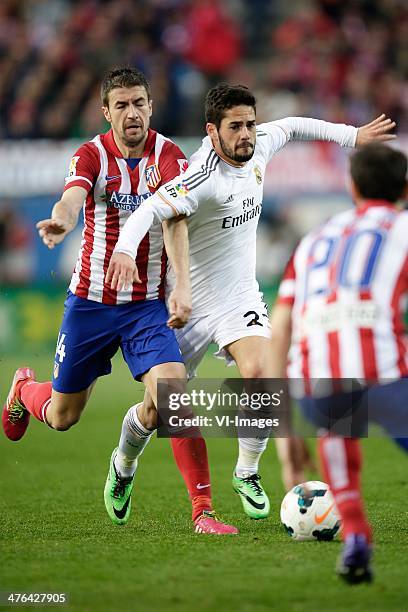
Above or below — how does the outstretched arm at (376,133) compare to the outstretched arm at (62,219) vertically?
above

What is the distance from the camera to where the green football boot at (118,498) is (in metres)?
6.66

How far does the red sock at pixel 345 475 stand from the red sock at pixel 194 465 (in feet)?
6.69

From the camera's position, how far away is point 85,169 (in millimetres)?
6586

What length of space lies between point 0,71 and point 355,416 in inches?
612

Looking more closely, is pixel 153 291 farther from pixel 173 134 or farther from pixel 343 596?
pixel 173 134

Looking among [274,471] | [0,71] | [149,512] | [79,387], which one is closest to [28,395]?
[79,387]

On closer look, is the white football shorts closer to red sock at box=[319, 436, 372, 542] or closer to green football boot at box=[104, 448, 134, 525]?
green football boot at box=[104, 448, 134, 525]

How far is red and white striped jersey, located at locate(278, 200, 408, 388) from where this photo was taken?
450 cm

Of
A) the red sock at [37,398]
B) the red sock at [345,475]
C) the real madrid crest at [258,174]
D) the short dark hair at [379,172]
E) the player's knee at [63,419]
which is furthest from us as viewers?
the red sock at [37,398]

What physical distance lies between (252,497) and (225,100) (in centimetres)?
248

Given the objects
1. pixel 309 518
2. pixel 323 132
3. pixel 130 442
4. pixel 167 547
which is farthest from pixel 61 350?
pixel 323 132

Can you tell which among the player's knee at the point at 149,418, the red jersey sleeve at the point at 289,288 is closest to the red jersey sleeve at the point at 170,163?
the player's knee at the point at 149,418

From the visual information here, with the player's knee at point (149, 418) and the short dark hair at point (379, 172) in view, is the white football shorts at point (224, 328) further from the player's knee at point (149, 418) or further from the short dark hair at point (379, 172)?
the short dark hair at point (379, 172)

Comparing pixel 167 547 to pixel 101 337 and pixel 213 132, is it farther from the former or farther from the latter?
pixel 213 132
